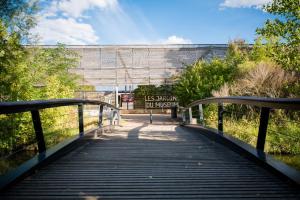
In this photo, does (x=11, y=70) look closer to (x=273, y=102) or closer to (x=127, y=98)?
(x=273, y=102)

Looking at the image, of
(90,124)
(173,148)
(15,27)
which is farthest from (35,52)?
(173,148)

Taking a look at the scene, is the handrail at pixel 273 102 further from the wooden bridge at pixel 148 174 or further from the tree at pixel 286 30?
the tree at pixel 286 30

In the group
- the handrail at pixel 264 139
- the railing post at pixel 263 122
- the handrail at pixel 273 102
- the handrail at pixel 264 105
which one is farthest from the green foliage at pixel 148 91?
the railing post at pixel 263 122

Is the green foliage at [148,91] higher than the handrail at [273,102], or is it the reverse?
the green foliage at [148,91]

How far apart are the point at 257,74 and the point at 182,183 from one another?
14121mm

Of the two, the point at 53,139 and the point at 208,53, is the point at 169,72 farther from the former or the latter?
the point at 53,139

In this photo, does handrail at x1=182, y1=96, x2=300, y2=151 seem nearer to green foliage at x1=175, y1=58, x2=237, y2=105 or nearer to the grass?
the grass

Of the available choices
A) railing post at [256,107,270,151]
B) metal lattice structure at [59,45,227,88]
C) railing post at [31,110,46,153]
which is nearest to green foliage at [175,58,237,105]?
metal lattice structure at [59,45,227,88]

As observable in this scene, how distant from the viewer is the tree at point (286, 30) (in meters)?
15.3

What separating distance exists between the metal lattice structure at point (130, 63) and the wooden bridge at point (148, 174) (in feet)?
99.4

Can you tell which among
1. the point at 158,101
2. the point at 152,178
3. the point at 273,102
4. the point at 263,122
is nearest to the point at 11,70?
the point at 152,178

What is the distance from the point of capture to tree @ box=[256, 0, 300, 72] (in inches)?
602

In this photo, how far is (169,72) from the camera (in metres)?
36.2

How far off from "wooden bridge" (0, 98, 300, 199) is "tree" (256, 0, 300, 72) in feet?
36.1
